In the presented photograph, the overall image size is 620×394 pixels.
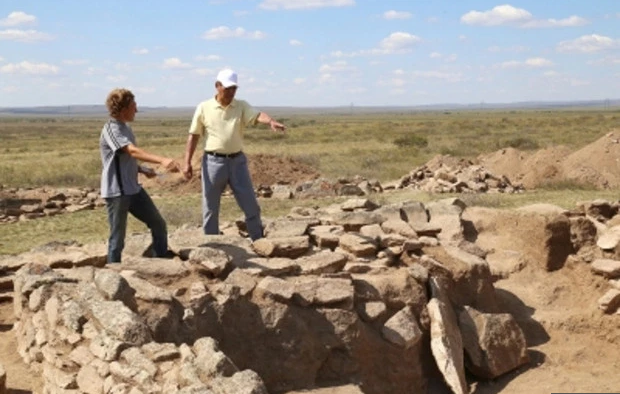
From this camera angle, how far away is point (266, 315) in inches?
261

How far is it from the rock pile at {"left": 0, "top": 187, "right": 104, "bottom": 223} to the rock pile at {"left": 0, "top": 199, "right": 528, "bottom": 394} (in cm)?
940

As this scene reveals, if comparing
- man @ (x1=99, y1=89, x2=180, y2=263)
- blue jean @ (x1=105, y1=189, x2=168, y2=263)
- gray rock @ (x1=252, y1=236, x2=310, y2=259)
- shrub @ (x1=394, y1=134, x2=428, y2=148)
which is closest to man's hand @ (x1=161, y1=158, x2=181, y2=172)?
man @ (x1=99, y1=89, x2=180, y2=263)

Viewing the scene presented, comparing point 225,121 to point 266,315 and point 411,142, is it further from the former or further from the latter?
point 411,142

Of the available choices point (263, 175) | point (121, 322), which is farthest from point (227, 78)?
point (263, 175)

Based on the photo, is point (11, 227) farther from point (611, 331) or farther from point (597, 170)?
point (597, 170)

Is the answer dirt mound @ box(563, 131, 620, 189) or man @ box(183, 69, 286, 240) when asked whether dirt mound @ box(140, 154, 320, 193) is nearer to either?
dirt mound @ box(563, 131, 620, 189)

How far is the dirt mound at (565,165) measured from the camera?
20953mm

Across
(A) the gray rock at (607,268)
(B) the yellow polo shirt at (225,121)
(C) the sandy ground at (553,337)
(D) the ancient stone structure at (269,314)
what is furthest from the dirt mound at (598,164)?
(B) the yellow polo shirt at (225,121)

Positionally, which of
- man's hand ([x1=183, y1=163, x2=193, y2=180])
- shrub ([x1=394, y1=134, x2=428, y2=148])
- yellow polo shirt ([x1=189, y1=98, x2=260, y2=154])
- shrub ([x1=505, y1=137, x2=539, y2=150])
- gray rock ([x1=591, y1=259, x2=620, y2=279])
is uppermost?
yellow polo shirt ([x1=189, y1=98, x2=260, y2=154])

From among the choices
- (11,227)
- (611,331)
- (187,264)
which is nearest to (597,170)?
(611,331)

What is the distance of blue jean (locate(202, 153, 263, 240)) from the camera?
305 inches

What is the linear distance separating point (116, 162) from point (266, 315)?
189 cm

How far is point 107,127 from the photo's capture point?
683cm

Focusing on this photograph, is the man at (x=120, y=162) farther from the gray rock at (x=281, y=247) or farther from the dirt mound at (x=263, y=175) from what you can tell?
the dirt mound at (x=263, y=175)
